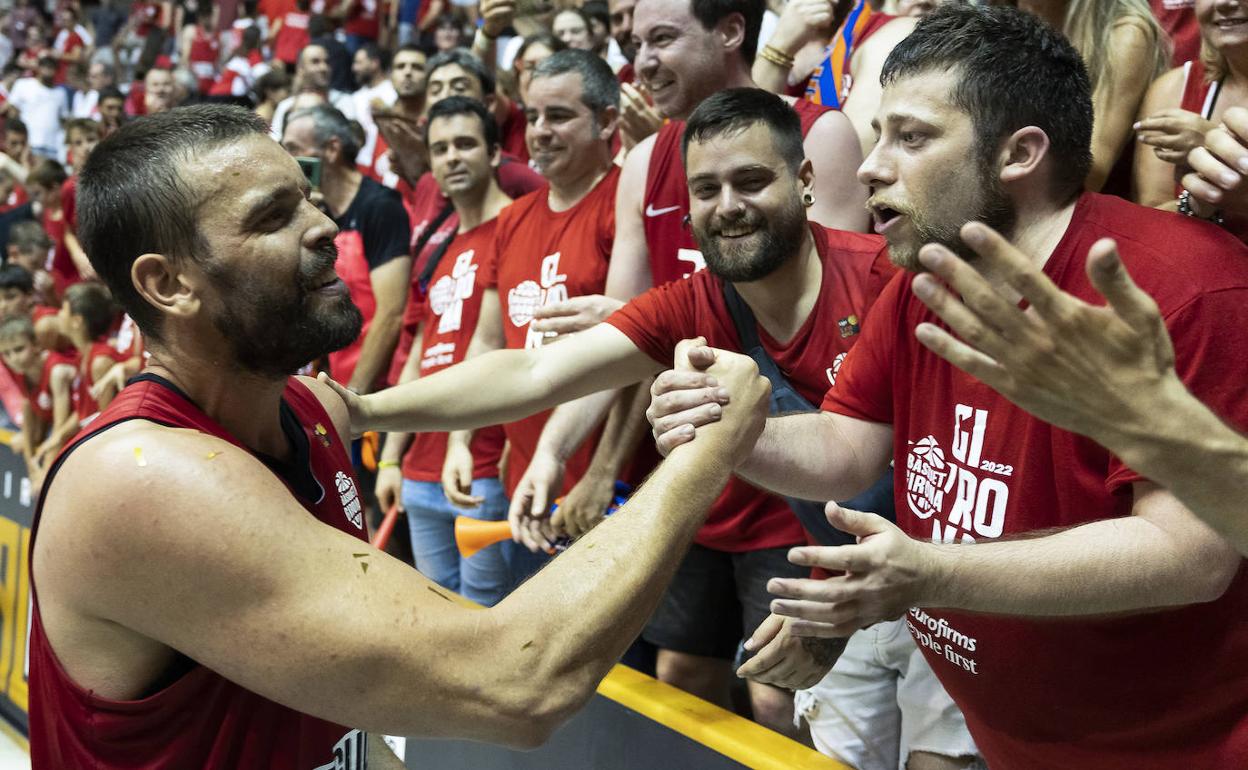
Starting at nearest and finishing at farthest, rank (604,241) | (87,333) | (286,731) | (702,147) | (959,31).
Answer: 1. (286,731)
2. (959,31)
3. (702,147)
4. (604,241)
5. (87,333)

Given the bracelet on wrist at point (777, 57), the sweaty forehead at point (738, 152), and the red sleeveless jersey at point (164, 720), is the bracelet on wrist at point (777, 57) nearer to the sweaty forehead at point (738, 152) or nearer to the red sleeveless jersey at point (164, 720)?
the sweaty forehead at point (738, 152)

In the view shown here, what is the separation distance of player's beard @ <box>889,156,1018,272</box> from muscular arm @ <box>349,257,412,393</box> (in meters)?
3.67

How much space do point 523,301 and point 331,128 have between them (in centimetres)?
206

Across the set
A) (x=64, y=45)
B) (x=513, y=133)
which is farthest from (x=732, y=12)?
(x=64, y=45)

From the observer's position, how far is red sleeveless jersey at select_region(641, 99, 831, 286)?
12.4 feet

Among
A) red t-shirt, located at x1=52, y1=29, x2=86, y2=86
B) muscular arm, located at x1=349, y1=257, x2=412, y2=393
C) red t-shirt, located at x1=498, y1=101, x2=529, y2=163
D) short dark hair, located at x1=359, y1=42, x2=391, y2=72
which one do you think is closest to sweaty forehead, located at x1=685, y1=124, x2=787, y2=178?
muscular arm, located at x1=349, y1=257, x2=412, y2=393

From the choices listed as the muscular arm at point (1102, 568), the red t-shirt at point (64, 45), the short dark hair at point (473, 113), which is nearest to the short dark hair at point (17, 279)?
the short dark hair at point (473, 113)

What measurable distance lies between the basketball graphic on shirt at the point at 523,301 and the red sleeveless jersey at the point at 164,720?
2.13m

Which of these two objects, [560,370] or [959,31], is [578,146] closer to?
[560,370]

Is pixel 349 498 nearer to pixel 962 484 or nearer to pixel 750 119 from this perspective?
pixel 962 484

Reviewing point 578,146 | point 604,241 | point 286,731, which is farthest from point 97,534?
point 578,146

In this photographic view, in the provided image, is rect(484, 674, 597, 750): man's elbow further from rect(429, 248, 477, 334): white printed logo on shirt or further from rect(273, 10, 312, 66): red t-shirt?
rect(273, 10, 312, 66): red t-shirt

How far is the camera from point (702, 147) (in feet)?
10.5

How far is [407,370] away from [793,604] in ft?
12.1
